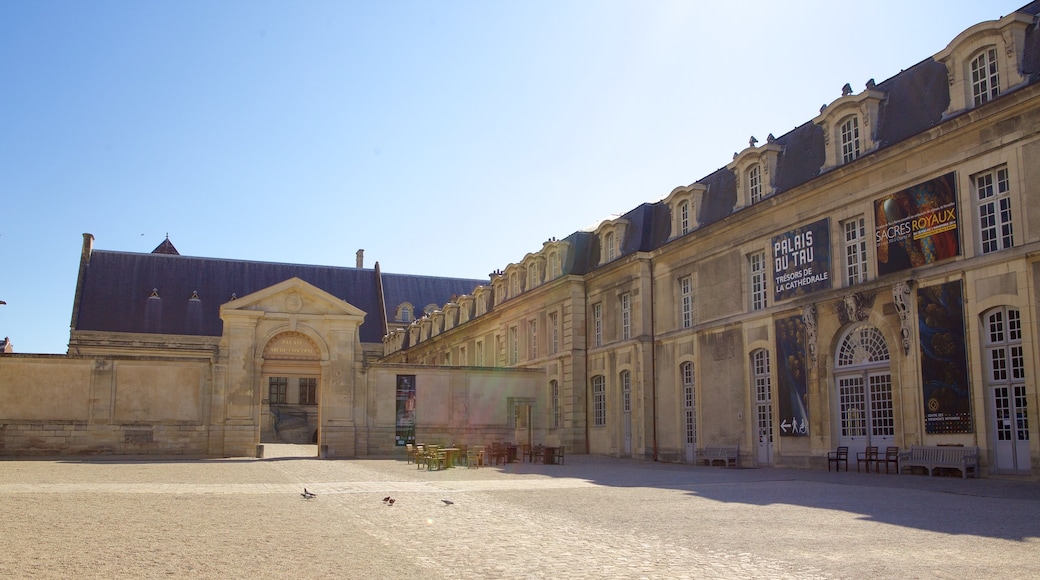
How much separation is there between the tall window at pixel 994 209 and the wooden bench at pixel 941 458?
3942 mm

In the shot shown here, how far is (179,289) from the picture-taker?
2227 inches

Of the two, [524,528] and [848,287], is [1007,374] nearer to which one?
[848,287]

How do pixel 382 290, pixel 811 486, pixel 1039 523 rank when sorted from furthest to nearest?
1. pixel 382 290
2. pixel 811 486
3. pixel 1039 523

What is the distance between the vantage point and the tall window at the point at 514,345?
40028mm

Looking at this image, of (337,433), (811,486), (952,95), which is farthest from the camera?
(337,433)

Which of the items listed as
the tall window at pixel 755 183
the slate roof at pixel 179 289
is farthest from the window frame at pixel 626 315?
the slate roof at pixel 179 289

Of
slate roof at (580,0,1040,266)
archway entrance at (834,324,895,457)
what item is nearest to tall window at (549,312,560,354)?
slate roof at (580,0,1040,266)

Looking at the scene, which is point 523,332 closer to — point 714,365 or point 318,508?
point 714,365

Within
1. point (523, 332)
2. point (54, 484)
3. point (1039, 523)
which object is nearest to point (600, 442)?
point (523, 332)

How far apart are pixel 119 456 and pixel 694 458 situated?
59.3ft

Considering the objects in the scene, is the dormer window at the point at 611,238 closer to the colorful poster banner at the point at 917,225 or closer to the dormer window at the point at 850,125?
the dormer window at the point at 850,125

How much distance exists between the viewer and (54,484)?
55.2 feet

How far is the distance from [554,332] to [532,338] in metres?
2.28

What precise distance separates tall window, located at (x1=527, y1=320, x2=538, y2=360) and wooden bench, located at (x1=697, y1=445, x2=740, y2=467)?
12427 millimetres
